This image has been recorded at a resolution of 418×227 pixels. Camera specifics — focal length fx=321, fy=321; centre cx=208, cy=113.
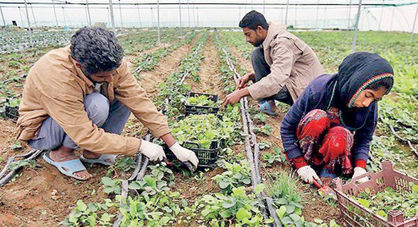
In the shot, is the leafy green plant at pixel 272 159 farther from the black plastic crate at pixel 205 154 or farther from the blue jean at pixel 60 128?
the blue jean at pixel 60 128

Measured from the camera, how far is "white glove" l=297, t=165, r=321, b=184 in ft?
8.30

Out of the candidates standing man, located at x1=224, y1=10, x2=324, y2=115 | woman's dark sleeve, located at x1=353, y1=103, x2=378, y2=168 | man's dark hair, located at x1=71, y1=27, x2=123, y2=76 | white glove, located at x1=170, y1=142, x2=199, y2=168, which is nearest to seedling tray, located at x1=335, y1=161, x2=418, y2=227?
woman's dark sleeve, located at x1=353, y1=103, x2=378, y2=168

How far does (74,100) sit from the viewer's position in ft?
7.48

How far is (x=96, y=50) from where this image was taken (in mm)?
2023

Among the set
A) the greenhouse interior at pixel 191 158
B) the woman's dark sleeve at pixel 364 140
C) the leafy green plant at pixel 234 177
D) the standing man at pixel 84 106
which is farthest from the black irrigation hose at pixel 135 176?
the woman's dark sleeve at pixel 364 140

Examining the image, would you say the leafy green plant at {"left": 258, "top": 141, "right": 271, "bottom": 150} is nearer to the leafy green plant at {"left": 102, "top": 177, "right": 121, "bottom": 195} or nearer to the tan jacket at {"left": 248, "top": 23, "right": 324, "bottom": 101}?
the tan jacket at {"left": 248, "top": 23, "right": 324, "bottom": 101}

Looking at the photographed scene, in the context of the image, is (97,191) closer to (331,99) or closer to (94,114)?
(94,114)

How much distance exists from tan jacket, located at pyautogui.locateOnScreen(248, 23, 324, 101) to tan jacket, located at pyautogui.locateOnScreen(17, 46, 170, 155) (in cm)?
156

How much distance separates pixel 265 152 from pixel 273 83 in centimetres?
75

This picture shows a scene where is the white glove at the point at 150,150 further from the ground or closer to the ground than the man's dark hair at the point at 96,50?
closer to the ground

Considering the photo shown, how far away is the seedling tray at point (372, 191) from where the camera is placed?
165 centimetres

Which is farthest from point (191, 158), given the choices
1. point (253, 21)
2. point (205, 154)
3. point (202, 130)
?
point (253, 21)

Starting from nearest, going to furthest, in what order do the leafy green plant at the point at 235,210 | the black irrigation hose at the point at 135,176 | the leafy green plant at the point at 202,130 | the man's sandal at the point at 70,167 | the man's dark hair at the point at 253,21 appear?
the leafy green plant at the point at 235,210 < the black irrigation hose at the point at 135,176 < the man's sandal at the point at 70,167 < the leafy green plant at the point at 202,130 < the man's dark hair at the point at 253,21

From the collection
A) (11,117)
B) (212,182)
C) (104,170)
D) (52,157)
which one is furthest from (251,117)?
(11,117)
